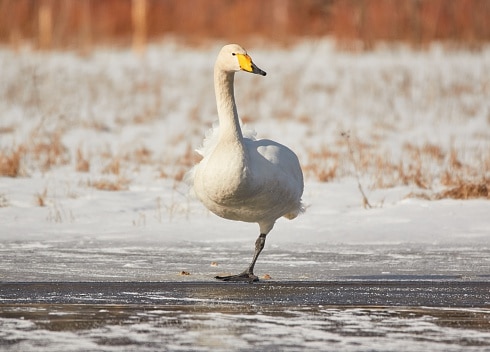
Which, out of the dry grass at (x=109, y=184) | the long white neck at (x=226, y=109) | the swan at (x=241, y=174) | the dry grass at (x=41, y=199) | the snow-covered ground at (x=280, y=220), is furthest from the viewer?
the dry grass at (x=109, y=184)

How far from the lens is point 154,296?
6.23 meters

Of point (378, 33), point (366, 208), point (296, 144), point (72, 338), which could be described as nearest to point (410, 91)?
point (296, 144)

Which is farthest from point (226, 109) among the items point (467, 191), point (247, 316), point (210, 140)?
point (467, 191)

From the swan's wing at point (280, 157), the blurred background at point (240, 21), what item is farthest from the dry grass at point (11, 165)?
the blurred background at point (240, 21)

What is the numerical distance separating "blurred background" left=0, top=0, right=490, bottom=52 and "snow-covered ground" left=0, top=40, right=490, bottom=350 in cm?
120

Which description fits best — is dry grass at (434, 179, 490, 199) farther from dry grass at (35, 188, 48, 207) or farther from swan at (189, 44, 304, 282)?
dry grass at (35, 188, 48, 207)

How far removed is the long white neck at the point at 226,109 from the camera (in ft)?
23.4

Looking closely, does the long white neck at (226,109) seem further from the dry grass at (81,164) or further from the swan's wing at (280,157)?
the dry grass at (81,164)

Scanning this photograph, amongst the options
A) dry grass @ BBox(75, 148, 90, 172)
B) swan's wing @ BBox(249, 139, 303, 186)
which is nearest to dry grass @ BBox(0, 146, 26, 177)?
dry grass @ BBox(75, 148, 90, 172)

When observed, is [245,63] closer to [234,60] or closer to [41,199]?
[234,60]

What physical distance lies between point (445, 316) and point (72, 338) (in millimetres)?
2039

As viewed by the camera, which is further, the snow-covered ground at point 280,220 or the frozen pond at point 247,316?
the snow-covered ground at point 280,220

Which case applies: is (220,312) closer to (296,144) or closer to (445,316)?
(445,316)

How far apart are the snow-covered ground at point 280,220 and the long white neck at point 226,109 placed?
3.24 ft
